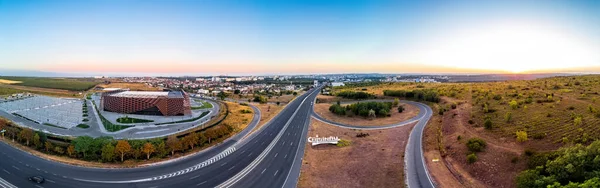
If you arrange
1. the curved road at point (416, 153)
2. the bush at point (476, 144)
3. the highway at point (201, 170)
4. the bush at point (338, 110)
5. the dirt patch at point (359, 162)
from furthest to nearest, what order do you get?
the bush at point (338, 110)
the bush at point (476, 144)
the dirt patch at point (359, 162)
the highway at point (201, 170)
the curved road at point (416, 153)

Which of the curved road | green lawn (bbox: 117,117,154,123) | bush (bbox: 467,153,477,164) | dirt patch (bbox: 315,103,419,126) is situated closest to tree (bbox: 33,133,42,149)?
green lawn (bbox: 117,117,154,123)

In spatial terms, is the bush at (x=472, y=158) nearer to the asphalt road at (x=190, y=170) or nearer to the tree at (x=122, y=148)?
the asphalt road at (x=190, y=170)

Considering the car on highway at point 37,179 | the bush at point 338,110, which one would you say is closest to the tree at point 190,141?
the car on highway at point 37,179

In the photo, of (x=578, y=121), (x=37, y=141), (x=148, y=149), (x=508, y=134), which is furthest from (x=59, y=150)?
(x=578, y=121)

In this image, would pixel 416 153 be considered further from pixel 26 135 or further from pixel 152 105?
pixel 152 105

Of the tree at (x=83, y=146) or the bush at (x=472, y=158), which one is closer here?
the bush at (x=472, y=158)

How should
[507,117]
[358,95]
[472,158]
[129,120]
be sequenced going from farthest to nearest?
[358,95] < [129,120] < [507,117] < [472,158]

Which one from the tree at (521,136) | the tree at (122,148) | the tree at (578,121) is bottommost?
the tree at (122,148)
